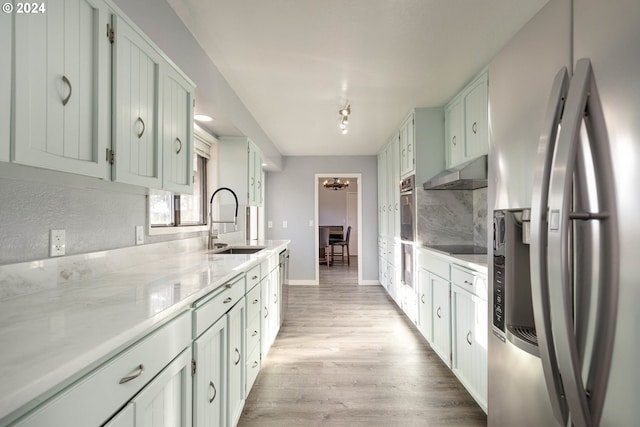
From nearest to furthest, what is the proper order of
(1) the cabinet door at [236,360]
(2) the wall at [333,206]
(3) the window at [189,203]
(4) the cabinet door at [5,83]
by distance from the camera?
(4) the cabinet door at [5,83] < (1) the cabinet door at [236,360] < (3) the window at [189,203] < (2) the wall at [333,206]

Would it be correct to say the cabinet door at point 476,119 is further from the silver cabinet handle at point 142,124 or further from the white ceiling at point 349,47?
the silver cabinet handle at point 142,124

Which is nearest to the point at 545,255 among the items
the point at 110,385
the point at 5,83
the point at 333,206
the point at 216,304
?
the point at 110,385

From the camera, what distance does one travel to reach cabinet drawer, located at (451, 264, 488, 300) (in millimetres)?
1775

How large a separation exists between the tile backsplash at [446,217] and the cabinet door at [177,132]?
2.35 meters

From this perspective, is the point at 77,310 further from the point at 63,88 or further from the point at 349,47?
the point at 349,47

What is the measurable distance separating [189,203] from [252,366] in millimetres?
1470

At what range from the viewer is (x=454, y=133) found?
307 cm

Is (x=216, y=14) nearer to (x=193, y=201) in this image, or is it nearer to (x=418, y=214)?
(x=193, y=201)

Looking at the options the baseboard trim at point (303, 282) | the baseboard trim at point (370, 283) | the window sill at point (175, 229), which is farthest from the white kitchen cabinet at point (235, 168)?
the baseboard trim at point (370, 283)

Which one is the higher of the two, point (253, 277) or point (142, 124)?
point (142, 124)

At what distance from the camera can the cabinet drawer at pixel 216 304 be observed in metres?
1.18

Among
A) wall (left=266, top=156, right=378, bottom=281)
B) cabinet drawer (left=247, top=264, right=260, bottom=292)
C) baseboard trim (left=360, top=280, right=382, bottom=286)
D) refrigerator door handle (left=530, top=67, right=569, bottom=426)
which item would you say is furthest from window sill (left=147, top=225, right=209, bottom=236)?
baseboard trim (left=360, top=280, right=382, bottom=286)

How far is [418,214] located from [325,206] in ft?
23.5

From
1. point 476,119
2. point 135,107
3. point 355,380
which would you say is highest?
point 476,119
